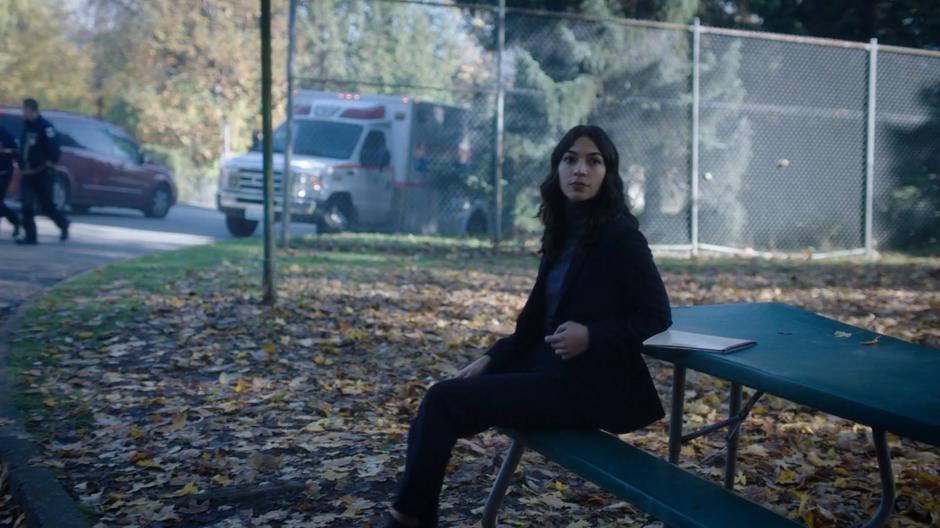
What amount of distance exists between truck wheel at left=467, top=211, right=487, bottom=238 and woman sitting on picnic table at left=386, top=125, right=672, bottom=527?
1105 centimetres

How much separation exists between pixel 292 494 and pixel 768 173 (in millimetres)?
11382

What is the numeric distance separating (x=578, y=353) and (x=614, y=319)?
170 millimetres

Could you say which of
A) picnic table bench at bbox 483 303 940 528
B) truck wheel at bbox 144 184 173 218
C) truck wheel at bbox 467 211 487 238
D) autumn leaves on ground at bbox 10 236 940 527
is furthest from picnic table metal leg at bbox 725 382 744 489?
truck wheel at bbox 144 184 173 218

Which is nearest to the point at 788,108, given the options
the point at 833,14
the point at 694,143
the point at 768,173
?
the point at 768,173

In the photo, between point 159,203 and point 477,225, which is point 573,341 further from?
point 159,203

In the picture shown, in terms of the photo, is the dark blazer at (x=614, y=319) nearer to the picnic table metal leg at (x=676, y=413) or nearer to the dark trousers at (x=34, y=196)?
the picnic table metal leg at (x=676, y=413)

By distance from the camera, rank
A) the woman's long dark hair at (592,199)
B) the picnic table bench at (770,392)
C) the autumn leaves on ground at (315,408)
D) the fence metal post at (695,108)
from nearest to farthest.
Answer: the picnic table bench at (770,392) → the woman's long dark hair at (592,199) → the autumn leaves on ground at (315,408) → the fence metal post at (695,108)

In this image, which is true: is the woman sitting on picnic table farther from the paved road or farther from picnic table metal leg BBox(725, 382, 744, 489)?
the paved road

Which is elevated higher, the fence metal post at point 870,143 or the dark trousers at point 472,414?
the fence metal post at point 870,143

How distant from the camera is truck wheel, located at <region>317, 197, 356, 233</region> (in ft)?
53.8

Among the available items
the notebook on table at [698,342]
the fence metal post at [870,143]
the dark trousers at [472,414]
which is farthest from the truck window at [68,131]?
the notebook on table at [698,342]

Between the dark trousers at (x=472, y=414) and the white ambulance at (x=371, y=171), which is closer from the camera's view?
the dark trousers at (x=472, y=414)

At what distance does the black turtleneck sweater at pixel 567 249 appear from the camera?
136 inches

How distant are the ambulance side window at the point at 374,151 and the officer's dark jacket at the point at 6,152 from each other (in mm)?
5441
